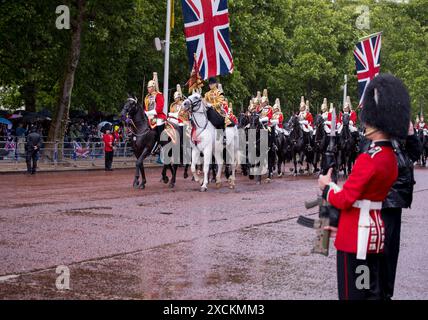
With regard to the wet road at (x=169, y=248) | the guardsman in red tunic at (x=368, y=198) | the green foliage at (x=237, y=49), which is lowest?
the wet road at (x=169, y=248)

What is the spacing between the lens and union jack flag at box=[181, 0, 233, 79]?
21.0 meters

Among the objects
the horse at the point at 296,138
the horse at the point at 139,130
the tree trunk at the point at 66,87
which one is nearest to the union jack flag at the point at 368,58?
the horse at the point at 296,138

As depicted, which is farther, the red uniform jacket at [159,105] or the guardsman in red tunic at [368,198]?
the red uniform jacket at [159,105]

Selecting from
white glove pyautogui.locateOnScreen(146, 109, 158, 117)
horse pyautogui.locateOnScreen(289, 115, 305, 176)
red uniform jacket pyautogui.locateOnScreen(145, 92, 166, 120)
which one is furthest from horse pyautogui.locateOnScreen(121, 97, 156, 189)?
horse pyautogui.locateOnScreen(289, 115, 305, 176)

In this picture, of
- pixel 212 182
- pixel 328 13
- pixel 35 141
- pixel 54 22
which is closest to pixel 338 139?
pixel 212 182

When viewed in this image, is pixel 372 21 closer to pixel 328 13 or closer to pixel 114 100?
pixel 328 13

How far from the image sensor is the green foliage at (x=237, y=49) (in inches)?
1187

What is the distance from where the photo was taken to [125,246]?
9.94m

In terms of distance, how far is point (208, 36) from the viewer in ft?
69.8

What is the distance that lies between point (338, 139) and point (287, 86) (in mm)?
29174

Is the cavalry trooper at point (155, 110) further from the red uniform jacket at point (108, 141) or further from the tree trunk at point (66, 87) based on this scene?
the tree trunk at point (66, 87)

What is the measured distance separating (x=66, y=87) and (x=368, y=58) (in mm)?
11870

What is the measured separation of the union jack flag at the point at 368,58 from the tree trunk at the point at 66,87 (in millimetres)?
10787
